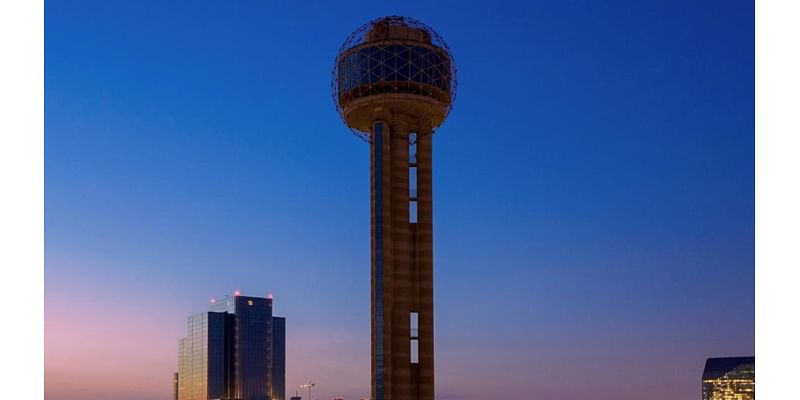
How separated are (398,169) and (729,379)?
121 meters

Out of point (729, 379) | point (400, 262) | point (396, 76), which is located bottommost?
point (729, 379)

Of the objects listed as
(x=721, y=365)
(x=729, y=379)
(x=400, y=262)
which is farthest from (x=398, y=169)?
(x=721, y=365)

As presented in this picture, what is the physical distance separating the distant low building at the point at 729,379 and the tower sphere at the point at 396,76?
112683mm

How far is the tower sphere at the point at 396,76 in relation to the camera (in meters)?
50.8

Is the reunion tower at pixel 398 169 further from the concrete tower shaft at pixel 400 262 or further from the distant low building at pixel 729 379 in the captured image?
the distant low building at pixel 729 379

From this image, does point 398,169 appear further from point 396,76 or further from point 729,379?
point 729,379

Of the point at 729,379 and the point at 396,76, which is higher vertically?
the point at 396,76

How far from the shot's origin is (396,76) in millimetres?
50719

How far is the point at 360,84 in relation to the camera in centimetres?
5125

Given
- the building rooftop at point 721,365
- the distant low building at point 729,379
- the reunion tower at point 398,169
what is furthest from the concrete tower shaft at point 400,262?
the building rooftop at point 721,365
